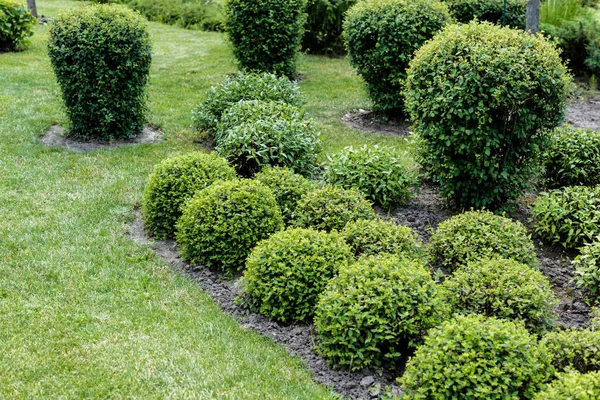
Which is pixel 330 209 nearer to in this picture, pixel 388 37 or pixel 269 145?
pixel 269 145

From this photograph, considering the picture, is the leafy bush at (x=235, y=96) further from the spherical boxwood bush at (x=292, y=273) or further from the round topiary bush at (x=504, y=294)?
the round topiary bush at (x=504, y=294)

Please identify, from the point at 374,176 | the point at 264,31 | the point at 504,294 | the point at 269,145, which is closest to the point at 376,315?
the point at 504,294

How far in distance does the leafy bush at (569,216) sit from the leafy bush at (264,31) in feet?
20.5

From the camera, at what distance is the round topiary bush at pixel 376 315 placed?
13.9 ft

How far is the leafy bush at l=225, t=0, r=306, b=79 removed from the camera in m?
11.3

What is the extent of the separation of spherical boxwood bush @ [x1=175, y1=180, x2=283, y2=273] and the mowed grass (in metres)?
0.36

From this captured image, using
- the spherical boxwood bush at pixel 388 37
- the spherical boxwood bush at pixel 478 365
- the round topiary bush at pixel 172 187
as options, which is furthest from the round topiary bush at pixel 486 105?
the spherical boxwood bush at pixel 388 37

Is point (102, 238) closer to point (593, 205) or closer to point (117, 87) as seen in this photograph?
point (117, 87)

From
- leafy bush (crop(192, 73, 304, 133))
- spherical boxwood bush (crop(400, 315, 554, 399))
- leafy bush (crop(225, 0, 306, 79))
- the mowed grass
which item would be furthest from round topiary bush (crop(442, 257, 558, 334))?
leafy bush (crop(225, 0, 306, 79))

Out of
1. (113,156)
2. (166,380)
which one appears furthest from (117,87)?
(166,380)

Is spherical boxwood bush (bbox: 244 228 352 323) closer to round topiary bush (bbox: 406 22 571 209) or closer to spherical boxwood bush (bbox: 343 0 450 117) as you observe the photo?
round topiary bush (bbox: 406 22 571 209)

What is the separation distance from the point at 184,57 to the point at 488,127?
384 inches

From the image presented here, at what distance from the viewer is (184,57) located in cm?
1428

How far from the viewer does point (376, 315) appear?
4230 millimetres
